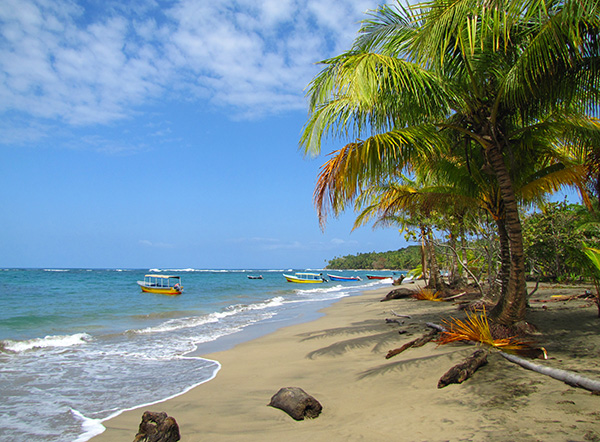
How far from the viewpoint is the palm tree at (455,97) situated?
18.1ft

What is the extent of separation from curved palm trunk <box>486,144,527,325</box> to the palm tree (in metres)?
0.02

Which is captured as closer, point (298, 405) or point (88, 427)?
point (298, 405)

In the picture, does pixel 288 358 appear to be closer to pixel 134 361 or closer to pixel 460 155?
pixel 134 361

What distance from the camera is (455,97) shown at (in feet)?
20.8

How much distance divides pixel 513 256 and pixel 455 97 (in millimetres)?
2832

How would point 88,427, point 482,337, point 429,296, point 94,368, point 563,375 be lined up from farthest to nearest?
1. point 429,296
2. point 94,368
3. point 482,337
4. point 88,427
5. point 563,375

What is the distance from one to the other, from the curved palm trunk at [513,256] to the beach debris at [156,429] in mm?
5351

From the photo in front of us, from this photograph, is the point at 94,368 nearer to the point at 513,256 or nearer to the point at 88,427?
the point at 88,427

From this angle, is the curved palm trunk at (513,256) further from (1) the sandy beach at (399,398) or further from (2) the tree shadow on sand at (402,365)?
(2) the tree shadow on sand at (402,365)

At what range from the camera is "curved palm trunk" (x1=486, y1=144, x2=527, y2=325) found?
20.2 feet

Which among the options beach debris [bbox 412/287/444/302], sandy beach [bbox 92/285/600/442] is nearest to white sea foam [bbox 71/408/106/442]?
sandy beach [bbox 92/285/600/442]

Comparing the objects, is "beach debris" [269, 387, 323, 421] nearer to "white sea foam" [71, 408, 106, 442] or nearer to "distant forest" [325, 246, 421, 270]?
"white sea foam" [71, 408, 106, 442]

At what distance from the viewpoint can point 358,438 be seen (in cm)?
354

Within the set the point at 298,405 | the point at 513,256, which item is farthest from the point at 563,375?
the point at 298,405
